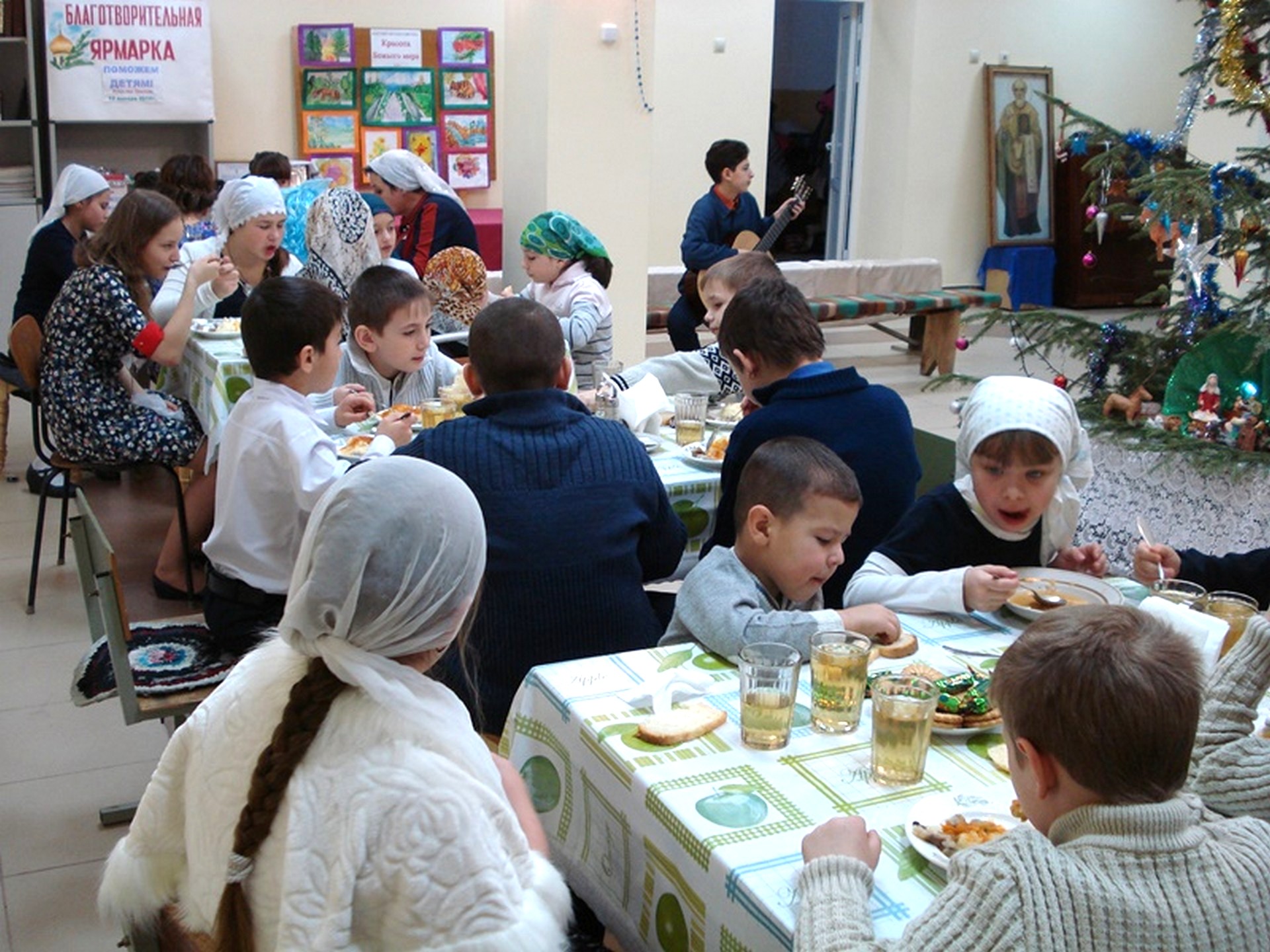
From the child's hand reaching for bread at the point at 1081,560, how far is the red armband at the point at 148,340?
3.24 meters

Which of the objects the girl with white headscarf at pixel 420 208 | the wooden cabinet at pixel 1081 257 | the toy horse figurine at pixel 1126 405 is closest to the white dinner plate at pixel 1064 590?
the toy horse figurine at pixel 1126 405

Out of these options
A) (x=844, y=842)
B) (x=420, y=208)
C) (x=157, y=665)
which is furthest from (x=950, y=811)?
(x=420, y=208)

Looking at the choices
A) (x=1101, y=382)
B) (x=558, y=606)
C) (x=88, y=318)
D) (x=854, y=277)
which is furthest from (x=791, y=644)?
(x=854, y=277)

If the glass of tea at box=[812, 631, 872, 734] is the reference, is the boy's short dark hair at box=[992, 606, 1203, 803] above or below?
above

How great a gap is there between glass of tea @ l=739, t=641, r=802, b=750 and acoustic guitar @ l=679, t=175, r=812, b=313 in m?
4.45

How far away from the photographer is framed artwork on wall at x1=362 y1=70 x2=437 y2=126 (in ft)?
29.7

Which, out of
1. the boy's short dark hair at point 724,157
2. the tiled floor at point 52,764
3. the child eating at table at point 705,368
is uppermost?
the boy's short dark hair at point 724,157

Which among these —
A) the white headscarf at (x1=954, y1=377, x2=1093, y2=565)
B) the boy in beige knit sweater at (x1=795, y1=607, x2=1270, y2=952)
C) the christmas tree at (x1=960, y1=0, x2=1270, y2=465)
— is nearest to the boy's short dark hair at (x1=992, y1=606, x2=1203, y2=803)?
the boy in beige knit sweater at (x1=795, y1=607, x2=1270, y2=952)

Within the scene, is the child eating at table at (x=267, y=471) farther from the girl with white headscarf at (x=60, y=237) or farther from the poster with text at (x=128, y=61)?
the poster with text at (x=128, y=61)

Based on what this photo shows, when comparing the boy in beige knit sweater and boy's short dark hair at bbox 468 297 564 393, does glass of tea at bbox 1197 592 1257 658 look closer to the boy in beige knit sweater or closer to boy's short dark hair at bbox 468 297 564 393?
the boy in beige knit sweater

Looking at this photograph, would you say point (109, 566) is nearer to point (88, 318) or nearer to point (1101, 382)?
point (88, 318)

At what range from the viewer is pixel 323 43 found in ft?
29.2

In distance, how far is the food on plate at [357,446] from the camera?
344 cm

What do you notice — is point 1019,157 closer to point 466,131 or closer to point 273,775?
point 466,131
